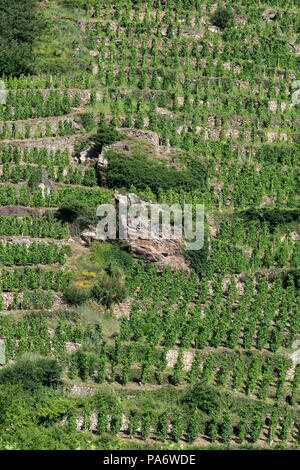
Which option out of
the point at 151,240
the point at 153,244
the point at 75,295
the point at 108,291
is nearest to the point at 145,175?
the point at 151,240

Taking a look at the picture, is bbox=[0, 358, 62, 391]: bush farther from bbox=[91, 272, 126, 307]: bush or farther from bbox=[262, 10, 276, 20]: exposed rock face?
bbox=[262, 10, 276, 20]: exposed rock face

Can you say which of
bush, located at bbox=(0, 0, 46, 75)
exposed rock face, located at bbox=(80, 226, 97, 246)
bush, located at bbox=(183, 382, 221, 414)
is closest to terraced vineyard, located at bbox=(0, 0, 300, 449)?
bush, located at bbox=(183, 382, 221, 414)

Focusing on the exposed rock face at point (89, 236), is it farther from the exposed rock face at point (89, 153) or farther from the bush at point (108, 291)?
the exposed rock face at point (89, 153)

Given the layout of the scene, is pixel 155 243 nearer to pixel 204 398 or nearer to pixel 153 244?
pixel 153 244

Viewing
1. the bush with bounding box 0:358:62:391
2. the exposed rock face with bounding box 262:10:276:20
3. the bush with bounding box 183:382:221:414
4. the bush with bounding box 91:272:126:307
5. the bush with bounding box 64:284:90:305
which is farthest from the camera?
the exposed rock face with bounding box 262:10:276:20
